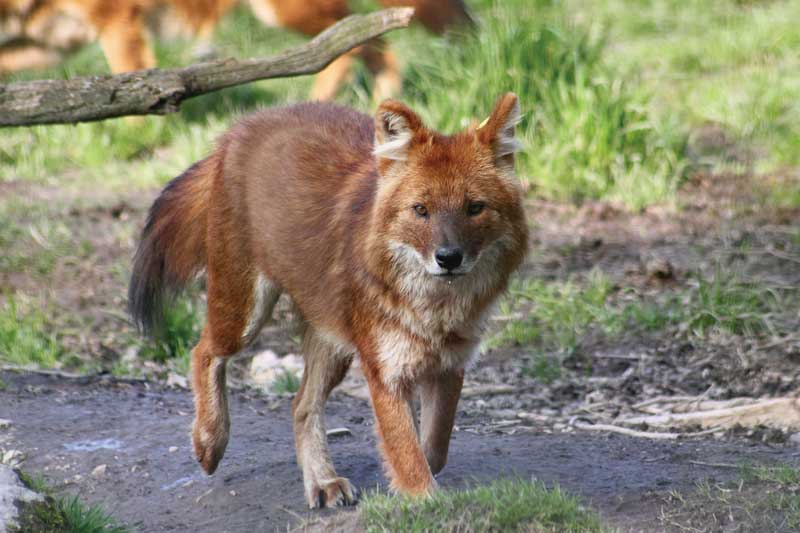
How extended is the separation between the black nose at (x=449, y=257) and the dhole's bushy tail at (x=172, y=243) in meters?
1.38

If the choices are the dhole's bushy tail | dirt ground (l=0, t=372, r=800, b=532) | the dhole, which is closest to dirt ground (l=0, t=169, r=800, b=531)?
dirt ground (l=0, t=372, r=800, b=532)

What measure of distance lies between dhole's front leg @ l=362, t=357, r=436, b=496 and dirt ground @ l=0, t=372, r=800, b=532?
167 mm

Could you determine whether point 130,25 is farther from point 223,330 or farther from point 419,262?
point 419,262

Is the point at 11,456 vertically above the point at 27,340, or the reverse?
the point at 11,456

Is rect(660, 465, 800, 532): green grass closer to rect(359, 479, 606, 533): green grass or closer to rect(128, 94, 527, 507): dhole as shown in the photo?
rect(359, 479, 606, 533): green grass

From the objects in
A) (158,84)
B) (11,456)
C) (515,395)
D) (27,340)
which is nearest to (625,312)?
(515,395)

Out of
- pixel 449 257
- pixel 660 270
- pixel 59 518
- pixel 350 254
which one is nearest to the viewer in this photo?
pixel 59 518

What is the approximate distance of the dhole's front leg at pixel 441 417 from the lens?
4.55 m

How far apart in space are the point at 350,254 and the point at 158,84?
0.98 m

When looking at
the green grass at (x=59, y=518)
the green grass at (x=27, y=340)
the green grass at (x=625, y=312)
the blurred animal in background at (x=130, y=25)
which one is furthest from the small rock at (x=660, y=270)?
the green grass at (x=59, y=518)

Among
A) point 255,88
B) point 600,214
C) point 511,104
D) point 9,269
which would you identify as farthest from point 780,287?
point 255,88

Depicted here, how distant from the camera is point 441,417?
4551mm

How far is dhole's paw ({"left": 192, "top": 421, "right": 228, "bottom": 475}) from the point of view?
4.79 m

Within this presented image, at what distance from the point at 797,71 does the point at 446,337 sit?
5.98 metres
